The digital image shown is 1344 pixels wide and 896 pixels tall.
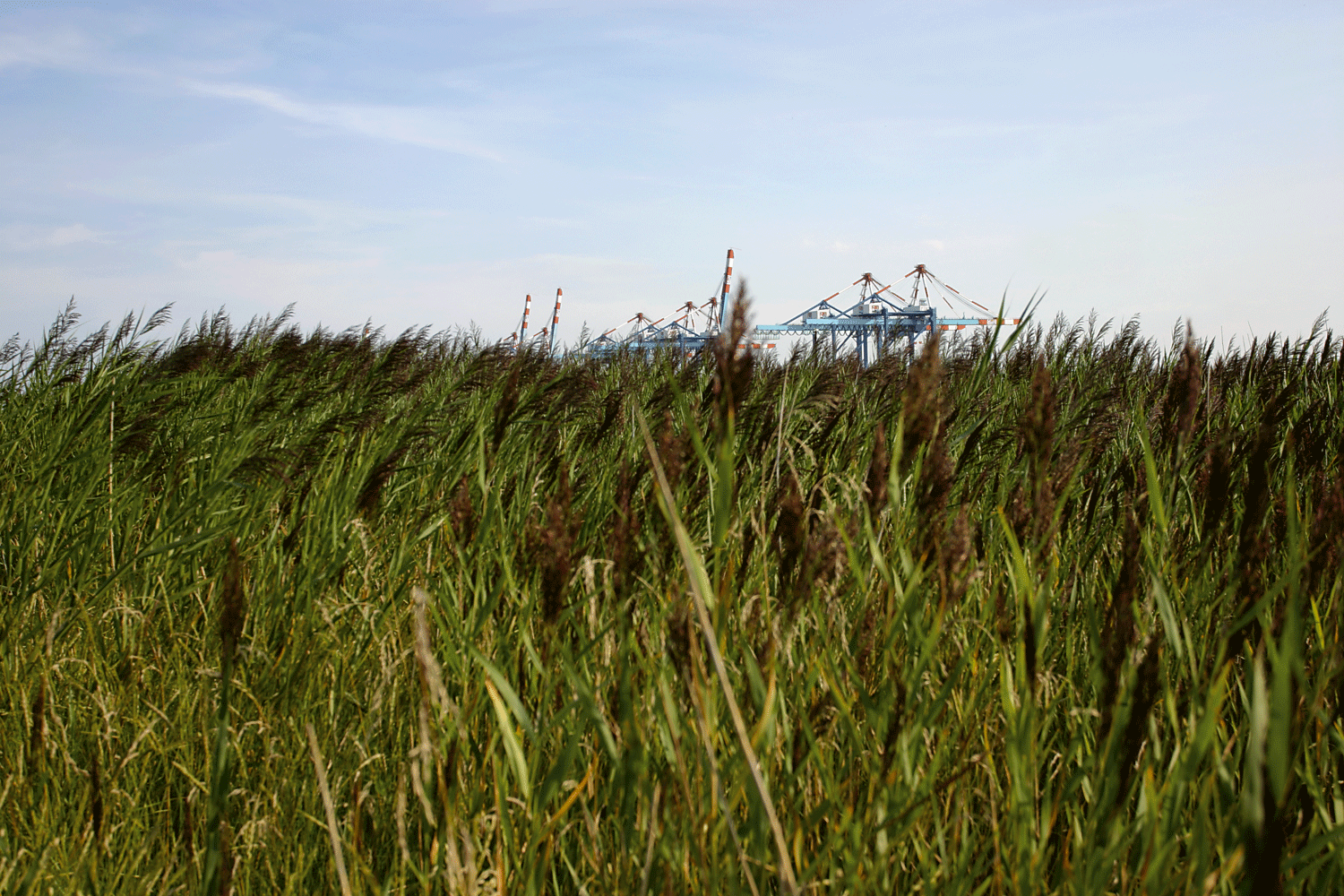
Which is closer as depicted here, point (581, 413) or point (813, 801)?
point (813, 801)

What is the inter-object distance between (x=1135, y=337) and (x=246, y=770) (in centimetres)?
638

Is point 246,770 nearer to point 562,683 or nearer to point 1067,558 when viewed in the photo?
point 562,683

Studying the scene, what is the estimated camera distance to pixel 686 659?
2.92ft

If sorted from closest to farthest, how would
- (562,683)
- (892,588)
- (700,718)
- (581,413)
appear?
1. (700,718)
2. (892,588)
3. (562,683)
4. (581,413)

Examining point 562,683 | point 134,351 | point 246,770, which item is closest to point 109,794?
point 246,770

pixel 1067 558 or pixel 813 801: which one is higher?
pixel 1067 558

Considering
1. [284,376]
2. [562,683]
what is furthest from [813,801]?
[284,376]

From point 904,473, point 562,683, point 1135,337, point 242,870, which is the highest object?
point 1135,337

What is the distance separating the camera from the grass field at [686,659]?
3.19 ft

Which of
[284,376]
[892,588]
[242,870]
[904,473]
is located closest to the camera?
[892,588]

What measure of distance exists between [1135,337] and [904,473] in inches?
209

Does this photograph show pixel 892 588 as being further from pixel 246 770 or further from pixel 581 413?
pixel 581 413

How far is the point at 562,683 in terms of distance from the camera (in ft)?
4.98

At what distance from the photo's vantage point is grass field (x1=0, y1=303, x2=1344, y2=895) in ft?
3.19
